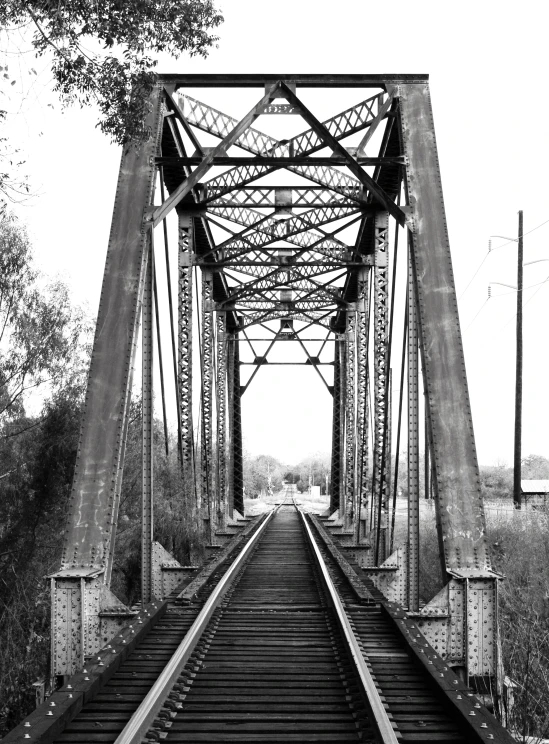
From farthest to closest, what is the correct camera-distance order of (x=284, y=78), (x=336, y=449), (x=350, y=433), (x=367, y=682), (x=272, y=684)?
1. (x=336, y=449)
2. (x=350, y=433)
3. (x=284, y=78)
4. (x=272, y=684)
5. (x=367, y=682)

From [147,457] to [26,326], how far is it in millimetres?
7468

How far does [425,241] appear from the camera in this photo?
860 cm

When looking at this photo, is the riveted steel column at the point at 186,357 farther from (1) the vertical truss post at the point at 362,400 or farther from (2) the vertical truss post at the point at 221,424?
(2) the vertical truss post at the point at 221,424

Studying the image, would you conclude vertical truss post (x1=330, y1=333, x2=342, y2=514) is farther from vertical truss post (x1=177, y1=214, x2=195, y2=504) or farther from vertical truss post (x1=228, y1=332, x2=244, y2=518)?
vertical truss post (x1=177, y1=214, x2=195, y2=504)

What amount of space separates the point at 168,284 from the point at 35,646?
5518mm

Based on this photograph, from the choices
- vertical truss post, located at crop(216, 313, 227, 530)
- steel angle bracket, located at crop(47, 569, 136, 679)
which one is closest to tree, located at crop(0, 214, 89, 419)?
vertical truss post, located at crop(216, 313, 227, 530)

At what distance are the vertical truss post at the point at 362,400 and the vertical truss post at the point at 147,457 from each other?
8.31 metres

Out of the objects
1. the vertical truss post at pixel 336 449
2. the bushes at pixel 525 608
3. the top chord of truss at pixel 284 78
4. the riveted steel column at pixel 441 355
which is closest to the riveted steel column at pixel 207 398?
the bushes at pixel 525 608

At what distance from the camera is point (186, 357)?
13.6m

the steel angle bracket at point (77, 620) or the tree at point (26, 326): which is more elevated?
the tree at point (26, 326)

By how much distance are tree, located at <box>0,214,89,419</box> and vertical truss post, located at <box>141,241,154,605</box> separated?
21.8 ft

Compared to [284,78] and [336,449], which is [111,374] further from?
[336,449]

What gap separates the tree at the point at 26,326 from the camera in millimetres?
14711

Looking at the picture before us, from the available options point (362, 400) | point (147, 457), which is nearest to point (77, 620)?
point (147, 457)
